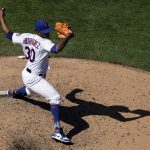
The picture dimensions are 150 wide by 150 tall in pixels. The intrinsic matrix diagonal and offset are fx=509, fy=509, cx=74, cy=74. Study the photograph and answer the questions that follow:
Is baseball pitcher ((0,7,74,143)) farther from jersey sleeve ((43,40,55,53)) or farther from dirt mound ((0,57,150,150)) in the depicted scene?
dirt mound ((0,57,150,150))

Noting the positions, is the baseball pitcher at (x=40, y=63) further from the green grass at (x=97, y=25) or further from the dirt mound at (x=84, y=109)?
the green grass at (x=97, y=25)

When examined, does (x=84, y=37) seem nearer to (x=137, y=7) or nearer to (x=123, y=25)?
(x=123, y=25)

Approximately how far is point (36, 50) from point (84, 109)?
2341mm

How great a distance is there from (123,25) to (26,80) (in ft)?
26.3

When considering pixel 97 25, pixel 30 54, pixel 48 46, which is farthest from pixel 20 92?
pixel 97 25

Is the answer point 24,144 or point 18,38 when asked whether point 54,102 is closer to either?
point 24,144

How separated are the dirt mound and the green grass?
869 millimetres

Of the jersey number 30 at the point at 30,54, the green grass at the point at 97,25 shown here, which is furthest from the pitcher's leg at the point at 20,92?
the green grass at the point at 97,25

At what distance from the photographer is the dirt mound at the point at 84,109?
1046 cm

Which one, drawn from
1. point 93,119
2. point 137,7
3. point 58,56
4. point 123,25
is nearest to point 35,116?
point 93,119

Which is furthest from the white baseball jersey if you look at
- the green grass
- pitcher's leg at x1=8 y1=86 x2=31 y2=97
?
the green grass

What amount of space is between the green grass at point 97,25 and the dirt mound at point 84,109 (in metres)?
0.87

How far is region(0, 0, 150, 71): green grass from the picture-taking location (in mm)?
15326

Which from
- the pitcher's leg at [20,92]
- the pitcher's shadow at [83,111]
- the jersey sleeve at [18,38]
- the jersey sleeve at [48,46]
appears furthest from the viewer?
the pitcher's leg at [20,92]
